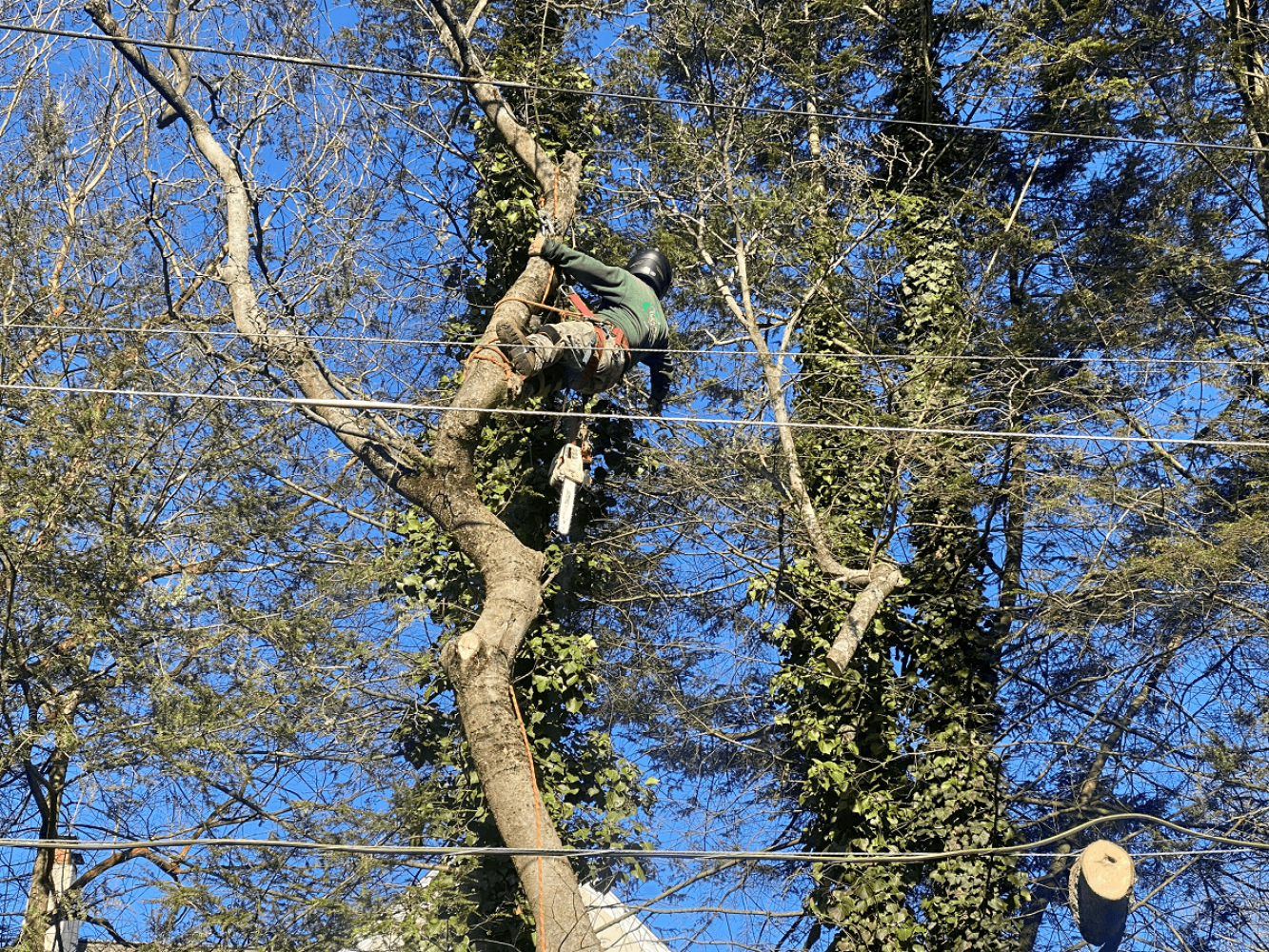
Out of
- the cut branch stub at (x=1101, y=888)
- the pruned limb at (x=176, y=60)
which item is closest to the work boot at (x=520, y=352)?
the pruned limb at (x=176, y=60)

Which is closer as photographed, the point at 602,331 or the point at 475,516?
the point at 475,516

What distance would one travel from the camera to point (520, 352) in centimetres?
804

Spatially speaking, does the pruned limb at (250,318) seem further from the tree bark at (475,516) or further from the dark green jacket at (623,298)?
the dark green jacket at (623,298)

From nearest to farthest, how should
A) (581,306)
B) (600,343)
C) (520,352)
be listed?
(520,352)
(600,343)
(581,306)

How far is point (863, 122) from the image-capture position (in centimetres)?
1276

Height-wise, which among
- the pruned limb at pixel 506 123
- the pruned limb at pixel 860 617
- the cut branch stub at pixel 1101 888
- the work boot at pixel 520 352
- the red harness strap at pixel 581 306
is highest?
the pruned limb at pixel 506 123

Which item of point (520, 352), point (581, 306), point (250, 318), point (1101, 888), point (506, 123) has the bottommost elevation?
point (1101, 888)

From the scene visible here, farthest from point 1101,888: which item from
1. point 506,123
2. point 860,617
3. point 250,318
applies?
A: point 506,123

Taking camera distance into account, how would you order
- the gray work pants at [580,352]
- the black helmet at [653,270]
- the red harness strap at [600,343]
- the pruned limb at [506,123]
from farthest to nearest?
the pruned limb at [506,123] < the black helmet at [653,270] < the red harness strap at [600,343] < the gray work pants at [580,352]

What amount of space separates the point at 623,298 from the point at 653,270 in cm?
45

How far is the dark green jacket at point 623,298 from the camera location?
8.63 metres

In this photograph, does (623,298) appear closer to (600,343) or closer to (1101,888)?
(600,343)

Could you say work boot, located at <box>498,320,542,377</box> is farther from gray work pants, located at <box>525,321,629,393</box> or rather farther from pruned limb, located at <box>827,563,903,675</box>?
pruned limb, located at <box>827,563,903,675</box>

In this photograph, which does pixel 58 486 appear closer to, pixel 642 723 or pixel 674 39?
pixel 642 723
